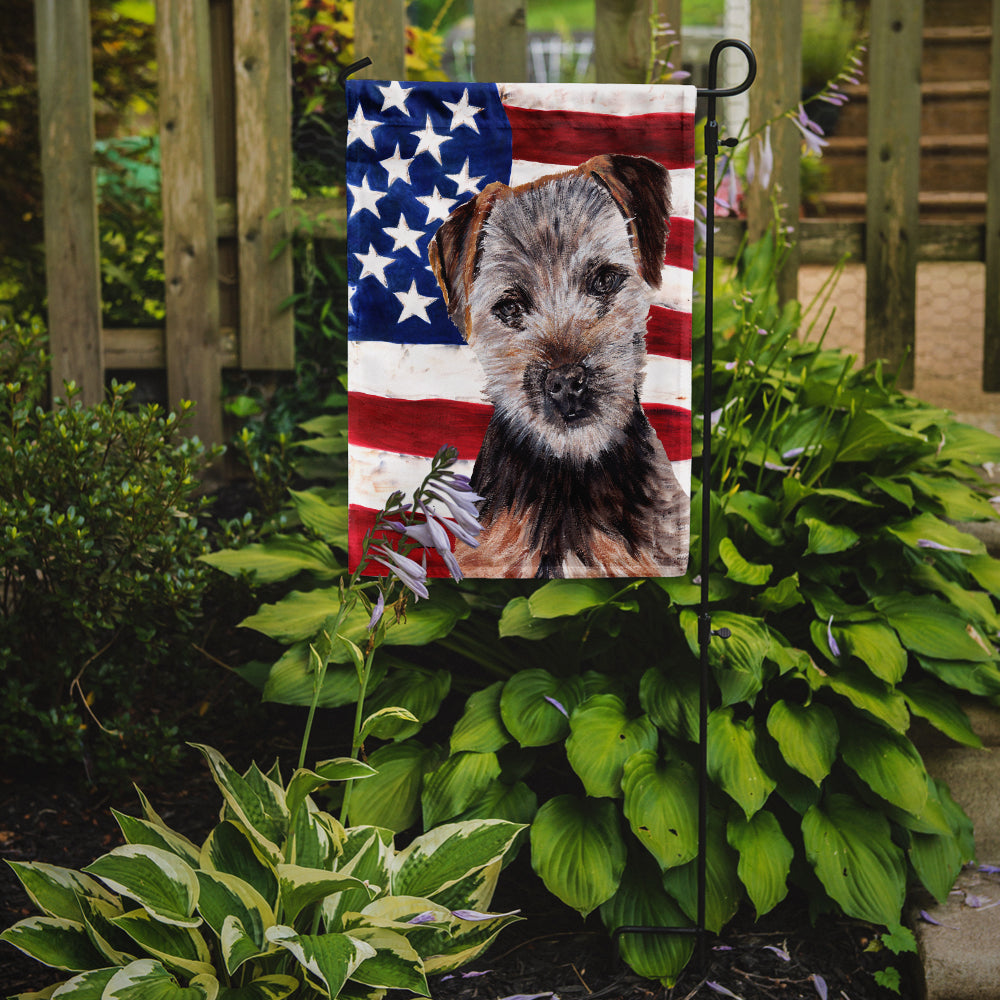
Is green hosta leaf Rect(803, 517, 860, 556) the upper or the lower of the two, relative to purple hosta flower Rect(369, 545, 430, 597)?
lower

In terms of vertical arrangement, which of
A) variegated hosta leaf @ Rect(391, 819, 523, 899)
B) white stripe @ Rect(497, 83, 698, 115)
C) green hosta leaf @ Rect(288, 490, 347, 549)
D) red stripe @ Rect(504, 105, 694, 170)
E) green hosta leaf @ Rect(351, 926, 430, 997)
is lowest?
green hosta leaf @ Rect(351, 926, 430, 997)

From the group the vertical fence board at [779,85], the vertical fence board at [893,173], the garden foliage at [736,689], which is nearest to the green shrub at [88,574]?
the garden foliage at [736,689]

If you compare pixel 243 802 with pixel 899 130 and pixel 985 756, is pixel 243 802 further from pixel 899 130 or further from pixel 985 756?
pixel 899 130

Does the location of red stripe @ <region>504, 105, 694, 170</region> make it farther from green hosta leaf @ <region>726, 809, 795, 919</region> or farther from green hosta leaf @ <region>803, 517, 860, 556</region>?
green hosta leaf @ <region>726, 809, 795, 919</region>

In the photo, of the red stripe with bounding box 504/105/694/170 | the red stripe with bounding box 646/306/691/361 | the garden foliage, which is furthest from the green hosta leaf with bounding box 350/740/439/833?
the red stripe with bounding box 504/105/694/170

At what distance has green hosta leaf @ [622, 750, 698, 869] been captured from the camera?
1.90 m

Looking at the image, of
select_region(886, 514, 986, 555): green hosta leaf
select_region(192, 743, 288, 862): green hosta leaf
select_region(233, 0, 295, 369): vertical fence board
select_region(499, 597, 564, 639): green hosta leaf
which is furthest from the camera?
select_region(233, 0, 295, 369): vertical fence board

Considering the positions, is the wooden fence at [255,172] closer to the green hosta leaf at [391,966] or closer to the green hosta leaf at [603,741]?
the green hosta leaf at [603,741]

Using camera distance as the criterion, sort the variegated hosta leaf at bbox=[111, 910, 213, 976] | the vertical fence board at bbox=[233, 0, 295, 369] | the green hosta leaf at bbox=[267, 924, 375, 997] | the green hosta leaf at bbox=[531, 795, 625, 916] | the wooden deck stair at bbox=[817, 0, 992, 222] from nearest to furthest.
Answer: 1. the green hosta leaf at bbox=[267, 924, 375, 997]
2. the variegated hosta leaf at bbox=[111, 910, 213, 976]
3. the green hosta leaf at bbox=[531, 795, 625, 916]
4. the vertical fence board at bbox=[233, 0, 295, 369]
5. the wooden deck stair at bbox=[817, 0, 992, 222]

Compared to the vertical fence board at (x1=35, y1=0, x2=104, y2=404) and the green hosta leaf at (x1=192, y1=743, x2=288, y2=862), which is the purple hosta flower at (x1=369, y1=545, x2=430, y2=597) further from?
the vertical fence board at (x1=35, y1=0, x2=104, y2=404)

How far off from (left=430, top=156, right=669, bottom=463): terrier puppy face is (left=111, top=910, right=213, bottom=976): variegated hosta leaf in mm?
1082

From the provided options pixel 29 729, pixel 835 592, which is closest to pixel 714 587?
pixel 835 592

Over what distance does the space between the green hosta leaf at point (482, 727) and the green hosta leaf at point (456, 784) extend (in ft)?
0.07

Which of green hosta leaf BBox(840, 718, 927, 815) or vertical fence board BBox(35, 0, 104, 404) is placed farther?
vertical fence board BBox(35, 0, 104, 404)
